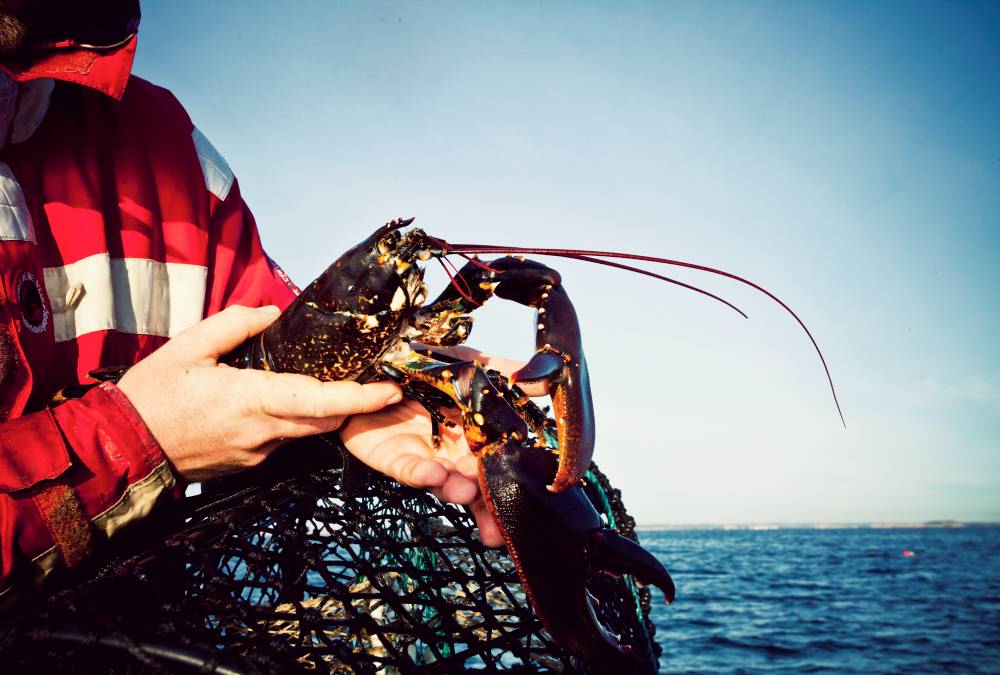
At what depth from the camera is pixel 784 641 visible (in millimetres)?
11500

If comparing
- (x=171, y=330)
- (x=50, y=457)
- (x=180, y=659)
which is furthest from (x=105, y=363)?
(x=180, y=659)

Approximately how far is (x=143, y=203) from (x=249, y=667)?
83.8 inches

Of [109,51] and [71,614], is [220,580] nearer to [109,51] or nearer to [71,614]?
[71,614]

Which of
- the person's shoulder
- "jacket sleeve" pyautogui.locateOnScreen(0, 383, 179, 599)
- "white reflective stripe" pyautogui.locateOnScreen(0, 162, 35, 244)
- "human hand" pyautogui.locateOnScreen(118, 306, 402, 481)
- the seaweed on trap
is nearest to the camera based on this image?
the seaweed on trap

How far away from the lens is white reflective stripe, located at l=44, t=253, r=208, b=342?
1.96 m

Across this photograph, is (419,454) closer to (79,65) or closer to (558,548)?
(558,548)

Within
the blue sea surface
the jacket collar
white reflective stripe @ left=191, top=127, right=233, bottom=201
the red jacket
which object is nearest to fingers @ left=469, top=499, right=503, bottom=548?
the red jacket

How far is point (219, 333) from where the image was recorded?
173 centimetres

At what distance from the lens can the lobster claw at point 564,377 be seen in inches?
67.3

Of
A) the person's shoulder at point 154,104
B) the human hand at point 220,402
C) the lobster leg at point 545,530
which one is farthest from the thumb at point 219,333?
the person's shoulder at point 154,104

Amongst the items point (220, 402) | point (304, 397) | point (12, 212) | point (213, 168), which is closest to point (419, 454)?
point (304, 397)

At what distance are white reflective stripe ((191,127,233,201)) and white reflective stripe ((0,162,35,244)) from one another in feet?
2.63

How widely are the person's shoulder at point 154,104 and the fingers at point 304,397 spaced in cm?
154

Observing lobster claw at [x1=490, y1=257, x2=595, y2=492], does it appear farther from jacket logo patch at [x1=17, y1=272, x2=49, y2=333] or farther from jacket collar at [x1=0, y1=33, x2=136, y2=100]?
jacket collar at [x1=0, y1=33, x2=136, y2=100]
